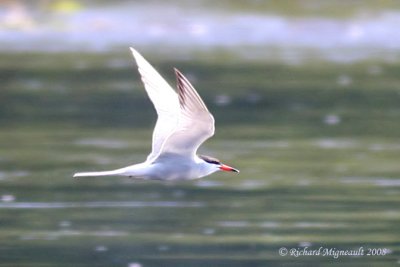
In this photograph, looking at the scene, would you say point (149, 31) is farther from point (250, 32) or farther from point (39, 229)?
point (39, 229)

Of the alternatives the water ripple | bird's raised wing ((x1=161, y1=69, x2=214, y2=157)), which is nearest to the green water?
the water ripple

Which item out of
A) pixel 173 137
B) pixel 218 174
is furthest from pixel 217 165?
pixel 218 174

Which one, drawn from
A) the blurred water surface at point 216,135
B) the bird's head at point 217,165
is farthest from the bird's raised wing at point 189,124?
the blurred water surface at point 216,135

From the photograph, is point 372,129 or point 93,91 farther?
point 93,91

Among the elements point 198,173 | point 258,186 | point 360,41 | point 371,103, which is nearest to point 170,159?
point 198,173

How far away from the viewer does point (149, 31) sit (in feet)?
103

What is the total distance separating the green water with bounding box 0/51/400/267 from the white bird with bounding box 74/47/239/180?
98 cm

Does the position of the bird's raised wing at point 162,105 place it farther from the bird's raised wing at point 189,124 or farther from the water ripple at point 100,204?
the water ripple at point 100,204

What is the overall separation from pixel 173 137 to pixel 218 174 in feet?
18.5

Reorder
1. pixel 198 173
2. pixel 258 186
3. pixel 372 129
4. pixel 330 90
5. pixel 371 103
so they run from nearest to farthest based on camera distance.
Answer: pixel 198 173 → pixel 258 186 → pixel 372 129 → pixel 371 103 → pixel 330 90

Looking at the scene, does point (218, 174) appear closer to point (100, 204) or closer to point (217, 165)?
point (100, 204)

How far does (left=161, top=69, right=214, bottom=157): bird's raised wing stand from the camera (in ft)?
35.2

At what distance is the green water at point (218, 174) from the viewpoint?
1316cm

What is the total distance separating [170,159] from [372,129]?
843 centimetres
